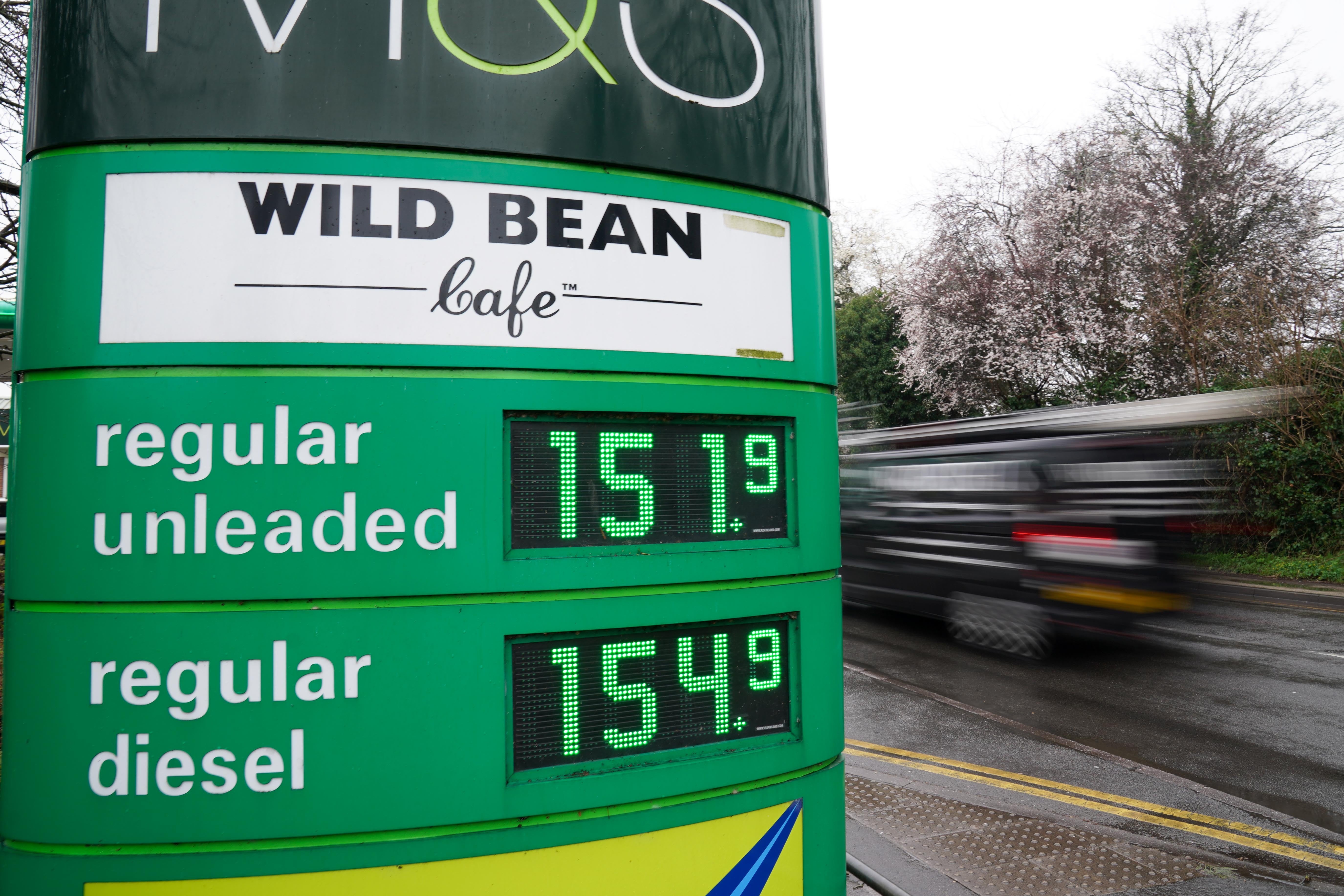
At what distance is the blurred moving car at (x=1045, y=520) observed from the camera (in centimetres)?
908

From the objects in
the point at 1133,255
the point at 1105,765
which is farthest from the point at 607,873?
the point at 1133,255

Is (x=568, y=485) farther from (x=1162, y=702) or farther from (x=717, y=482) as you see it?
(x=1162, y=702)

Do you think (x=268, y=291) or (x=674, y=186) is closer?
(x=268, y=291)

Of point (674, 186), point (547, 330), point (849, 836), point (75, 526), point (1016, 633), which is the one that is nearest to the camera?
point (75, 526)

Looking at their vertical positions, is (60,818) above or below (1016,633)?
above

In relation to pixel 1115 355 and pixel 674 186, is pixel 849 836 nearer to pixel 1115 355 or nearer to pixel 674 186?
pixel 674 186

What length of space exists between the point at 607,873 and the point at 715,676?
0.51 metres

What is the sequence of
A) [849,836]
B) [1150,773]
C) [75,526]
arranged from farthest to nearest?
[1150,773] < [849,836] < [75,526]

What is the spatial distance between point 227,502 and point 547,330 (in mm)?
769

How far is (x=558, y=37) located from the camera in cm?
221

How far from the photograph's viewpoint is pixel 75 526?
1.94 meters

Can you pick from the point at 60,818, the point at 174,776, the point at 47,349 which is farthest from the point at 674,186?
the point at 60,818

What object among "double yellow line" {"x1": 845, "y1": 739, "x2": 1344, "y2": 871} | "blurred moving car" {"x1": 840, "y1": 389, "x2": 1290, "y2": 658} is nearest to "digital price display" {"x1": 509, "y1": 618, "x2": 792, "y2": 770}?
"double yellow line" {"x1": 845, "y1": 739, "x2": 1344, "y2": 871}

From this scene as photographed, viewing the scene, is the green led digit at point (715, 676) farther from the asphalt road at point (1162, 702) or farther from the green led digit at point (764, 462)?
the asphalt road at point (1162, 702)
